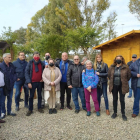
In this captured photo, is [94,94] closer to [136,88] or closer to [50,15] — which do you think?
[136,88]

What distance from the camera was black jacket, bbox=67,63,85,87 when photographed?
4.71m

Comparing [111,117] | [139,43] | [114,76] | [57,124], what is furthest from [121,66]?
[139,43]

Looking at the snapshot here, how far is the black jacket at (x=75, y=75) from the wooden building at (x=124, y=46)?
635 centimetres

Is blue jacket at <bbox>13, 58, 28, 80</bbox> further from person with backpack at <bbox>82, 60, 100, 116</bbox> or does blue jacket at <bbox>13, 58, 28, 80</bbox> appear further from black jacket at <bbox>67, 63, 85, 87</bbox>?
person with backpack at <bbox>82, 60, 100, 116</bbox>

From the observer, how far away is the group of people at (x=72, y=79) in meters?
4.15

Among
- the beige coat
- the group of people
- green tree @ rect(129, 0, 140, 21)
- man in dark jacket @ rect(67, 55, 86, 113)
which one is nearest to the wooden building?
the group of people

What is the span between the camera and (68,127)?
376 cm

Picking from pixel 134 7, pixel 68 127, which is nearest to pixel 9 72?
pixel 68 127

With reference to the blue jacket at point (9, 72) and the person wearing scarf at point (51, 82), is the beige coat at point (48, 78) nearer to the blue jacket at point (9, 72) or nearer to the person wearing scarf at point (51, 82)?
the person wearing scarf at point (51, 82)

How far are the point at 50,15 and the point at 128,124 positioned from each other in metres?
32.1

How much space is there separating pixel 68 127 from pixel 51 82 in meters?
1.53

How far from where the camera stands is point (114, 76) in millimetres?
4133

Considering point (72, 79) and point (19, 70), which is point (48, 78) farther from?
point (19, 70)

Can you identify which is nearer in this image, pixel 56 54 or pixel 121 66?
pixel 121 66
